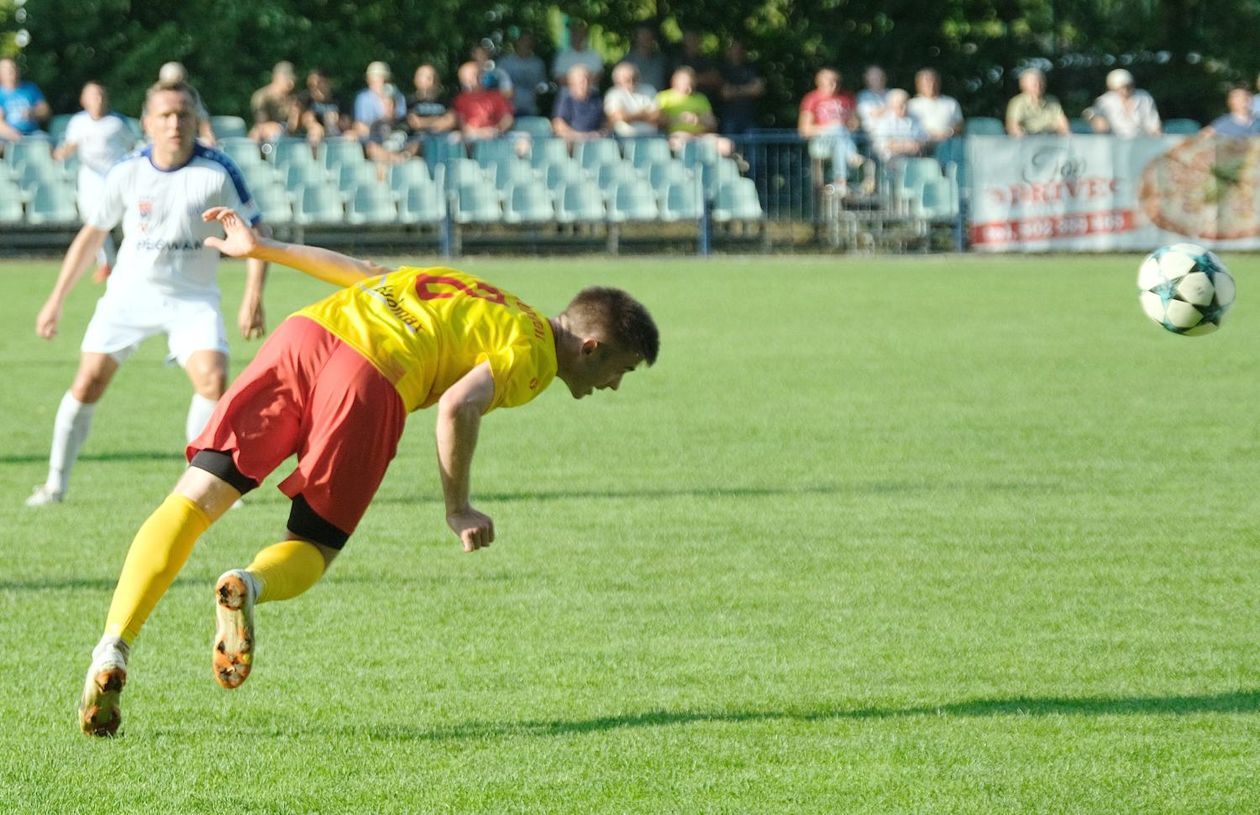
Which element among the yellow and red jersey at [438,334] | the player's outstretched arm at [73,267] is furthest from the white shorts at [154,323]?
the yellow and red jersey at [438,334]

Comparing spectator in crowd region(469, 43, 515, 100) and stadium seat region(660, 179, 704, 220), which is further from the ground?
spectator in crowd region(469, 43, 515, 100)

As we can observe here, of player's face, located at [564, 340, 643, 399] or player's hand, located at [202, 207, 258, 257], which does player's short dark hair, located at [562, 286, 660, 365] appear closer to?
player's face, located at [564, 340, 643, 399]

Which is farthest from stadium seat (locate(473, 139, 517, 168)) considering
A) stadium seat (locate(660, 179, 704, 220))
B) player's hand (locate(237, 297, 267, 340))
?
player's hand (locate(237, 297, 267, 340))

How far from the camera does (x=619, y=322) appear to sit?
16.9ft

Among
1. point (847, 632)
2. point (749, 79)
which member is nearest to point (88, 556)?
point (847, 632)

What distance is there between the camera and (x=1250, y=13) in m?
30.9

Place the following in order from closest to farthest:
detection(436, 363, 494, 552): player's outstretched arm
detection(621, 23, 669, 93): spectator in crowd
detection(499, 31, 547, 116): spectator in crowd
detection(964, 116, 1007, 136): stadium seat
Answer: detection(436, 363, 494, 552): player's outstretched arm → detection(621, 23, 669, 93): spectator in crowd → detection(499, 31, 547, 116): spectator in crowd → detection(964, 116, 1007, 136): stadium seat

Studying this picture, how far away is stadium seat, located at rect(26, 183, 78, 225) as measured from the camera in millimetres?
22625

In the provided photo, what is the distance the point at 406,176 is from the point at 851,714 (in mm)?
18618

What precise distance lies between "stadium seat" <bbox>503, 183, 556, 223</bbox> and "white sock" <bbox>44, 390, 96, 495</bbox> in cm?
1462

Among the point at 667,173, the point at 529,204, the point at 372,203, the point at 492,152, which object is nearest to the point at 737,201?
the point at 667,173

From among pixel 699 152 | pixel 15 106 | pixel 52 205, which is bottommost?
pixel 52 205

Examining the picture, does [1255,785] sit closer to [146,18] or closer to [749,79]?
[749,79]

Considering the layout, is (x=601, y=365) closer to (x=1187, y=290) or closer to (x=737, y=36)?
(x=1187, y=290)
